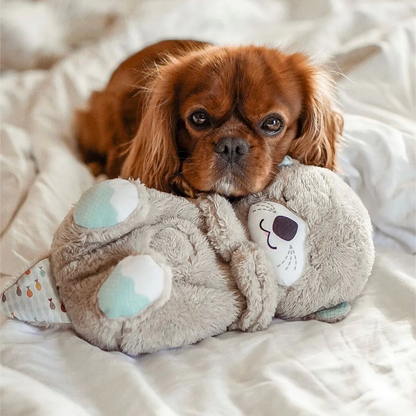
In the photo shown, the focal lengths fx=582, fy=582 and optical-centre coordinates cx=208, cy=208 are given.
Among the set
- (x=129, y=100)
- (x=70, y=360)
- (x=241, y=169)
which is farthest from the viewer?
(x=129, y=100)

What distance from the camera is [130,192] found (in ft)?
3.34

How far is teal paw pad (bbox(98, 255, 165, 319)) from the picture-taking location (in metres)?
0.91

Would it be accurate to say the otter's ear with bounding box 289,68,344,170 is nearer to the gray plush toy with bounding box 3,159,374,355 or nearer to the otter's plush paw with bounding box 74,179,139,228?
the gray plush toy with bounding box 3,159,374,355

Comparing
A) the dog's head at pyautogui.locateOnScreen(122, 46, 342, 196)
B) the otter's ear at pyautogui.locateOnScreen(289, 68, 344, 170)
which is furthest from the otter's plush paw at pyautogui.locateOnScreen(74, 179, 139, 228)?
the otter's ear at pyautogui.locateOnScreen(289, 68, 344, 170)

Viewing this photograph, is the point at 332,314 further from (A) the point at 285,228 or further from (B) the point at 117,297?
(B) the point at 117,297

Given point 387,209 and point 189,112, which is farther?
point 387,209

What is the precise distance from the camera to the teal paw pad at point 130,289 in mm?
910

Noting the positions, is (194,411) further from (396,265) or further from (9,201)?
(9,201)

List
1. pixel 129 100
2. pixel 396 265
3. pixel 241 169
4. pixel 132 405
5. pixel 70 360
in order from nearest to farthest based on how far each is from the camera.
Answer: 1. pixel 132 405
2. pixel 70 360
3. pixel 241 169
4. pixel 396 265
5. pixel 129 100

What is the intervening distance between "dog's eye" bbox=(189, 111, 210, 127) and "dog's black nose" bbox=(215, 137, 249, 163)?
93mm

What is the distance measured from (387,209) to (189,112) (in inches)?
22.1

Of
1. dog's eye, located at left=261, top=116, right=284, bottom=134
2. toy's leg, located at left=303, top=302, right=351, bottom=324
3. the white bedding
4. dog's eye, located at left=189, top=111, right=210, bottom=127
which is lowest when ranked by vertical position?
toy's leg, located at left=303, top=302, right=351, bottom=324

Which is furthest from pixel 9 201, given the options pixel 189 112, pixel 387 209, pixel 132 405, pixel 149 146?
pixel 387 209

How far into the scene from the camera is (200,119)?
1.30m
